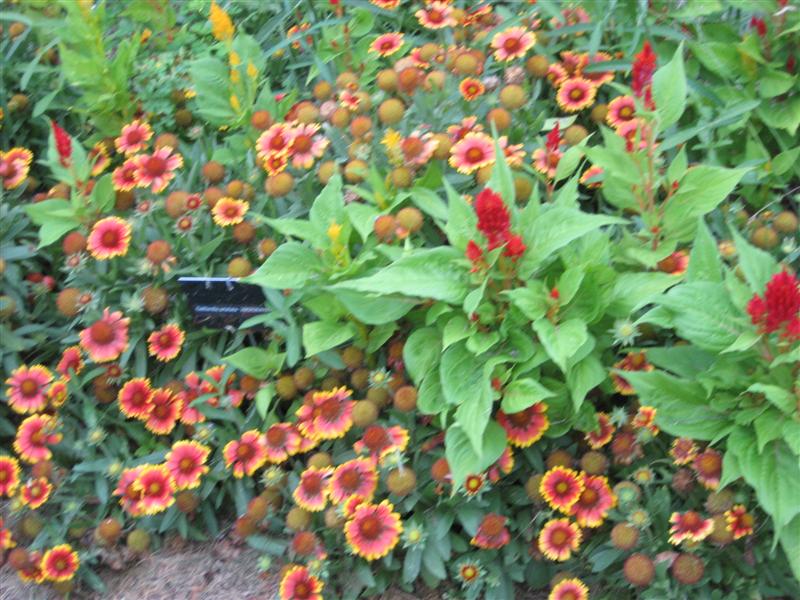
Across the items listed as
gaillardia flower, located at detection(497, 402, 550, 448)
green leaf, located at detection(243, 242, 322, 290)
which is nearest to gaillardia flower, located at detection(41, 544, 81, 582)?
green leaf, located at detection(243, 242, 322, 290)

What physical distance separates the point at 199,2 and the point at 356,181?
112cm

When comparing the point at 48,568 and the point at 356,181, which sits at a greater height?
the point at 356,181

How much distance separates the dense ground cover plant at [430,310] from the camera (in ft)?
6.77

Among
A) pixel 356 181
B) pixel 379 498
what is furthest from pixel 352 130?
pixel 379 498

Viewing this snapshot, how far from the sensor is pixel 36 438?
8.15ft

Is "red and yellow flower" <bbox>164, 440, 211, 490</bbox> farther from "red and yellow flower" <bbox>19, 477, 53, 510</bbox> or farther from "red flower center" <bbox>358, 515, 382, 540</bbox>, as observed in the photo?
"red flower center" <bbox>358, 515, 382, 540</bbox>

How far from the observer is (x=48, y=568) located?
7.72 feet

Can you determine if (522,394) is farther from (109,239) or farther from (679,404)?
(109,239)

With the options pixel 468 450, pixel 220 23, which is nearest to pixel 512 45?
pixel 220 23

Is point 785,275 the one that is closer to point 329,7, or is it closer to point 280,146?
point 280,146

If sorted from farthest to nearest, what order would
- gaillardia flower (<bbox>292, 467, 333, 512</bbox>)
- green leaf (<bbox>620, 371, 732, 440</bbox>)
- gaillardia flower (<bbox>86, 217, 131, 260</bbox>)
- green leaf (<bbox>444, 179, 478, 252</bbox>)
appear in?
gaillardia flower (<bbox>86, 217, 131, 260</bbox>) → gaillardia flower (<bbox>292, 467, 333, 512</bbox>) → green leaf (<bbox>444, 179, 478, 252</bbox>) → green leaf (<bbox>620, 371, 732, 440</bbox>)

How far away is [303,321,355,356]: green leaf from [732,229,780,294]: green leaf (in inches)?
35.1

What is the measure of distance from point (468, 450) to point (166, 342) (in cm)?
90

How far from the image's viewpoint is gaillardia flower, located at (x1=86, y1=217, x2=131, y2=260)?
2.55m
